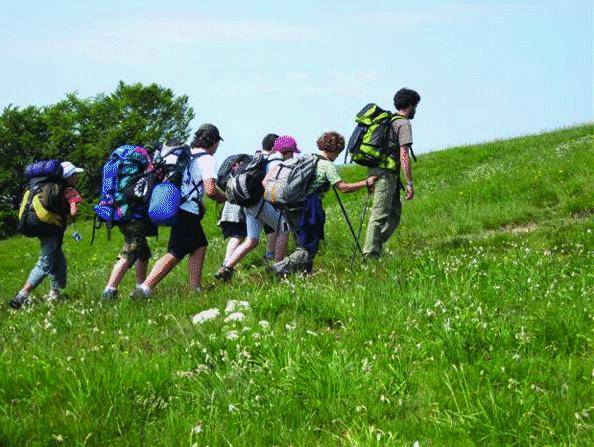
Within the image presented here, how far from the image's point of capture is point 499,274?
7742 millimetres

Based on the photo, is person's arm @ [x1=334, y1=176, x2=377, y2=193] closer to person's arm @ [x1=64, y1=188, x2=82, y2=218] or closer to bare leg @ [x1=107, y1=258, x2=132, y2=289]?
bare leg @ [x1=107, y1=258, x2=132, y2=289]

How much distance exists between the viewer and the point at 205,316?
714 cm

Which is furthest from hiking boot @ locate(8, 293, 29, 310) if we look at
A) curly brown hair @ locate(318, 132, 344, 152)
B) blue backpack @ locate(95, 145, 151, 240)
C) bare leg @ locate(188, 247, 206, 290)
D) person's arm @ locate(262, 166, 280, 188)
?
curly brown hair @ locate(318, 132, 344, 152)

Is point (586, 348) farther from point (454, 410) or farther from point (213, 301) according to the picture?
point (213, 301)

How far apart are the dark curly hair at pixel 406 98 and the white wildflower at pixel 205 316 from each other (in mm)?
4876

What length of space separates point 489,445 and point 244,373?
188 cm

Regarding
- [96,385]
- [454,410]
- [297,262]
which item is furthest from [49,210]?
[454,410]

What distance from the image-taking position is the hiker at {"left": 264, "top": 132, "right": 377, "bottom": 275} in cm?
966

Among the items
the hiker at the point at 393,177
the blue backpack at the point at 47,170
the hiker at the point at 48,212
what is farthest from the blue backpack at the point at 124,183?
the hiker at the point at 393,177

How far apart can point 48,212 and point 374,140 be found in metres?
4.86

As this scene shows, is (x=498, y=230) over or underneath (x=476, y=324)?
underneath

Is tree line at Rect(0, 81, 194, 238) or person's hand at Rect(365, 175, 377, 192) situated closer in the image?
person's hand at Rect(365, 175, 377, 192)

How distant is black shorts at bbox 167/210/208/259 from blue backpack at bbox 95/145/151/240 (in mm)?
555

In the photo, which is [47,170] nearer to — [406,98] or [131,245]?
[131,245]
